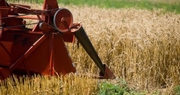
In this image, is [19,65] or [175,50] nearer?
[19,65]

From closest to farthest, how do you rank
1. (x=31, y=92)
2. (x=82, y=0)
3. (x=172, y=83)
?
(x=31, y=92) → (x=172, y=83) → (x=82, y=0)

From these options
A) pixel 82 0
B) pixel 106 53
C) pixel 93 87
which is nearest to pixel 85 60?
pixel 106 53

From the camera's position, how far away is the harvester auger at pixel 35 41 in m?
4.88

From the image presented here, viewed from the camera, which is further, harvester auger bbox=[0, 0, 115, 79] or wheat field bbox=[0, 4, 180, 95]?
wheat field bbox=[0, 4, 180, 95]

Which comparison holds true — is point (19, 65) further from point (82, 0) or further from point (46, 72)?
point (82, 0)

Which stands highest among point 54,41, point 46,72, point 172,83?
point 54,41

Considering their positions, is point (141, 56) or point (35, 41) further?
point (141, 56)

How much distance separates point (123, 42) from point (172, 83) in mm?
1368

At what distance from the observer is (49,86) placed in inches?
191

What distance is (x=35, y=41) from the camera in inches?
198

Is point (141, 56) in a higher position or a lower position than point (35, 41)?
lower

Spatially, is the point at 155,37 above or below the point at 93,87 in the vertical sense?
above

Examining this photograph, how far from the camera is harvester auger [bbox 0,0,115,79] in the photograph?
4.88 m

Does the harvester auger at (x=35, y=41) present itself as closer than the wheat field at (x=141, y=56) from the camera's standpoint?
Yes
